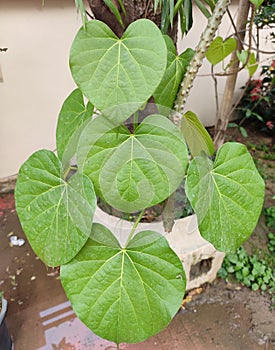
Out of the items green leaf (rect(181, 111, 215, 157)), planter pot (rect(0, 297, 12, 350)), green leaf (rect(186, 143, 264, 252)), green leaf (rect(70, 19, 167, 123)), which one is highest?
green leaf (rect(70, 19, 167, 123))

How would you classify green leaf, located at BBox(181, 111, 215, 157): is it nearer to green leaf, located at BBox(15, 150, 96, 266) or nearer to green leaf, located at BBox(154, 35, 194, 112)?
green leaf, located at BBox(154, 35, 194, 112)

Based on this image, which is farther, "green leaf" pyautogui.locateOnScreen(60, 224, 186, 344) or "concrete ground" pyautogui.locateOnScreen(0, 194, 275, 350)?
"concrete ground" pyautogui.locateOnScreen(0, 194, 275, 350)

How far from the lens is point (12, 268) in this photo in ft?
4.98

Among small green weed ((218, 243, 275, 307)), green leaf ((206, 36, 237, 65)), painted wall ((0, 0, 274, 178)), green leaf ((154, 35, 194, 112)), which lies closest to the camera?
green leaf ((154, 35, 194, 112))

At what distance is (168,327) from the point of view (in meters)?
1.26

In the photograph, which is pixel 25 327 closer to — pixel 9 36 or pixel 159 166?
pixel 159 166

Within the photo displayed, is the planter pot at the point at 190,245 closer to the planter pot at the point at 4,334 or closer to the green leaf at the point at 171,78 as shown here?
the green leaf at the point at 171,78

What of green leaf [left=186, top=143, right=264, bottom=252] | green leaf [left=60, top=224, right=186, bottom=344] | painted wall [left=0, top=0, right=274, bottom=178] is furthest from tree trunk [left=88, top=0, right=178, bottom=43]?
painted wall [left=0, top=0, right=274, bottom=178]

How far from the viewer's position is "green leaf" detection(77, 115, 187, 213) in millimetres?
521

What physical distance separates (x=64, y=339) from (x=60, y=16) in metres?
1.67

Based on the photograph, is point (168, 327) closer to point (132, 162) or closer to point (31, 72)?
point (132, 162)

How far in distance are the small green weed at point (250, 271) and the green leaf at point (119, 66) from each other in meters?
1.16

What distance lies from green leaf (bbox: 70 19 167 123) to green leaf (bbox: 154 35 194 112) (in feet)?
0.34

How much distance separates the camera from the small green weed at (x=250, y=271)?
55.8 inches
